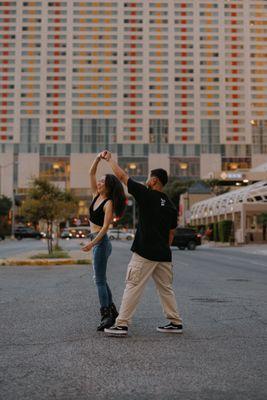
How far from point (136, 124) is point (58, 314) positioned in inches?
4596

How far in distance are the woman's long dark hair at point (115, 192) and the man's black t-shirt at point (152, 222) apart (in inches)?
17.3

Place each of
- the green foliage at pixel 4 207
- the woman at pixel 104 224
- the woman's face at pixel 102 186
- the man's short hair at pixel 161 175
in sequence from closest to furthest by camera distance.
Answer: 1. the man's short hair at pixel 161 175
2. the woman at pixel 104 224
3. the woman's face at pixel 102 186
4. the green foliage at pixel 4 207

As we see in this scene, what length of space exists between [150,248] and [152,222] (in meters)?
0.29

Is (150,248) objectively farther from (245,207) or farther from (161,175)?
(245,207)

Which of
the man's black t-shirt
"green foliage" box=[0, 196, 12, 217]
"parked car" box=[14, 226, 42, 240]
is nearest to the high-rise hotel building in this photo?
"green foliage" box=[0, 196, 12, 217]

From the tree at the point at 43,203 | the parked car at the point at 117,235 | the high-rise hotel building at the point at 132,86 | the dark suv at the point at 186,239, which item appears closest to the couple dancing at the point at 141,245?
the tree at the point at 43,203

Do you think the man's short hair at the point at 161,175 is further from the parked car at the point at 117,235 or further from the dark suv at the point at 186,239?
the parked car at the point at 117,235

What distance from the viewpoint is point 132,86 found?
124m

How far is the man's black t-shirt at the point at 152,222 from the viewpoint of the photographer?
18.7 ft

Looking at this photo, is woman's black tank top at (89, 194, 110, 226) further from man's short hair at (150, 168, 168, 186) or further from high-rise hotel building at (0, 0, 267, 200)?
high-rise hotel building at (0, 0, 267, 200)

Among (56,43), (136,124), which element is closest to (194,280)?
(136,124)

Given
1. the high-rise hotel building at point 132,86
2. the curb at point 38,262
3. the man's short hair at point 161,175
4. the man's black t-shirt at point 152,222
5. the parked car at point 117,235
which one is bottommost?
the parked car at point 117,235

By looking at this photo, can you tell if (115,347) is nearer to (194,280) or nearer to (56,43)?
(194,280)

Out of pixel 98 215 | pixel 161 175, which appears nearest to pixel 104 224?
pixel 98 215
